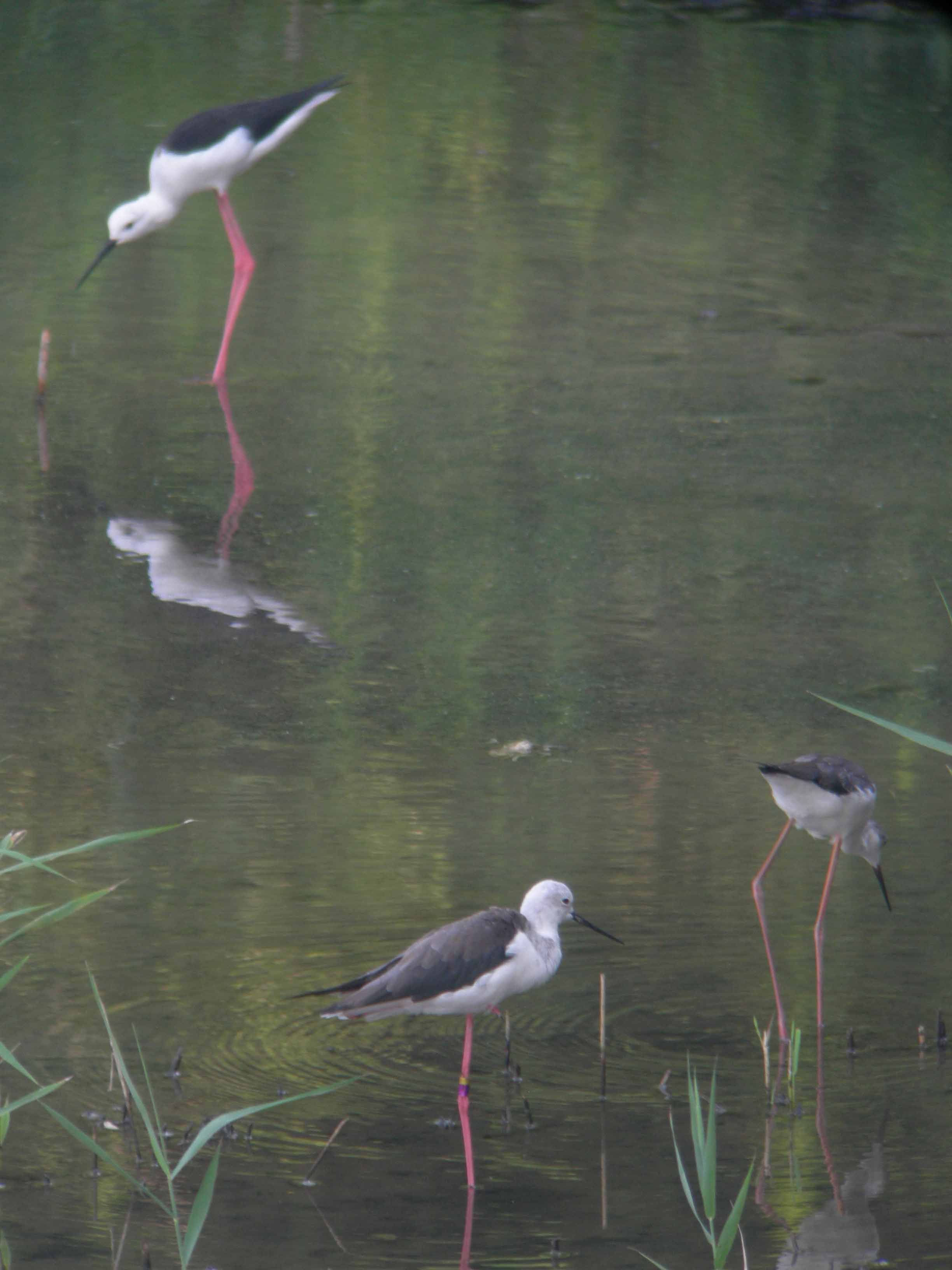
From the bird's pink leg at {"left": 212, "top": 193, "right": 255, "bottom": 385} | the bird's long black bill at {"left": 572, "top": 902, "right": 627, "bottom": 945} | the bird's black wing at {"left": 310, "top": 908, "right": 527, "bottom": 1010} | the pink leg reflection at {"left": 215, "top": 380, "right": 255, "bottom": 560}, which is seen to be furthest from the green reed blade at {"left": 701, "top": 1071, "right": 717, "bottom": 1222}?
the bird's pink leg at {"left": 212, "top": 193, "right": 255, "bottom": 385}

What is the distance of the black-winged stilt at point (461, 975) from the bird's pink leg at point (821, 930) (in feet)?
2.19

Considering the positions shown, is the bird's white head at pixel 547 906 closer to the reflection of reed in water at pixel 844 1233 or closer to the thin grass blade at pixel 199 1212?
the reflection of reed in water at pixel 844 1233

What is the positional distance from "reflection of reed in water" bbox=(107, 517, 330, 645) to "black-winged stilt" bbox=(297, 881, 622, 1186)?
128 inches

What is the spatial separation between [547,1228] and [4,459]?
21.9ft

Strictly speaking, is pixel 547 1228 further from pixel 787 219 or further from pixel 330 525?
pixel 787 219

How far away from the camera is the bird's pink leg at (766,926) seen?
4.55 metres

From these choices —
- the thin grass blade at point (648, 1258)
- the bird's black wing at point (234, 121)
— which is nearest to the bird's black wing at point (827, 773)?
the thin grass blade at point (648, 1258)

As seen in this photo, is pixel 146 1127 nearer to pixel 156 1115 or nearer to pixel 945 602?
pixel 156 1115

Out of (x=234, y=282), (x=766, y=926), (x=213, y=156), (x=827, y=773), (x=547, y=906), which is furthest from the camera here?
(x=234, y=282)

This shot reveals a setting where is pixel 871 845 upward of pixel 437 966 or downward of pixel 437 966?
downward

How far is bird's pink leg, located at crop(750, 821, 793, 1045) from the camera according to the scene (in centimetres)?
455

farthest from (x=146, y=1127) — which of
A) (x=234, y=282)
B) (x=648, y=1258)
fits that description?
(x=234, y=282)

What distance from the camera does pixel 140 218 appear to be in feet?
37.1

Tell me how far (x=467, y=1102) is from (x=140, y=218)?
26.8 ft
